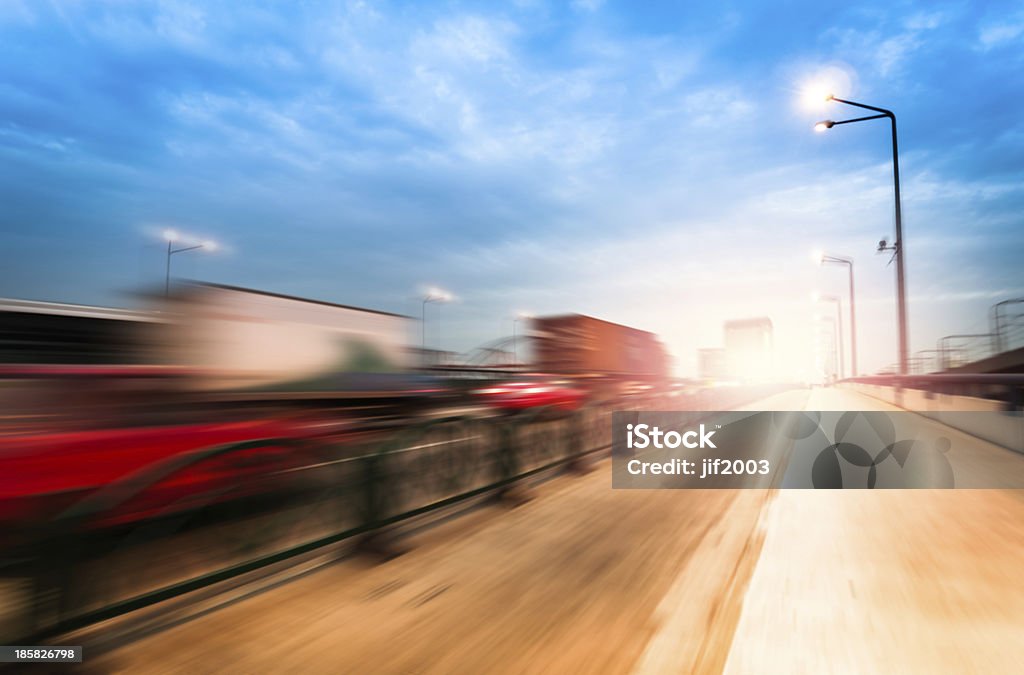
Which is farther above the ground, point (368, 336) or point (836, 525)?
point (368, 336)

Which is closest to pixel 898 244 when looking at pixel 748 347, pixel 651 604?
pixel 651 604

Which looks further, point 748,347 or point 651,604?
point 748,347

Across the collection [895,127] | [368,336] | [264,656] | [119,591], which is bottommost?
[264,656]

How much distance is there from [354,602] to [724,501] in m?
4.52

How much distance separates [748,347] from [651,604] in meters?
52.1

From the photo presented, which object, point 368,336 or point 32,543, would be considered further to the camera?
point 368,336

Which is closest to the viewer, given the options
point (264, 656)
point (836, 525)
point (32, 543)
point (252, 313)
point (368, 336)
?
point (32, 543)

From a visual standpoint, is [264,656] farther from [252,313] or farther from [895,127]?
[895,127]

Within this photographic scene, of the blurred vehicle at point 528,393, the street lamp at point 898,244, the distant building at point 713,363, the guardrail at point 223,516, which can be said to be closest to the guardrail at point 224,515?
the guardrail at point 223,516

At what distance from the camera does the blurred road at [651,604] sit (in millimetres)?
3113

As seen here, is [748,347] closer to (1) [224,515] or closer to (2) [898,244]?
(2) [898,244]

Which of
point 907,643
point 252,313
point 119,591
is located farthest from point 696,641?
point 252,313

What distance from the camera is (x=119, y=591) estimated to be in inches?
118

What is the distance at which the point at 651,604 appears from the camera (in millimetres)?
3848
